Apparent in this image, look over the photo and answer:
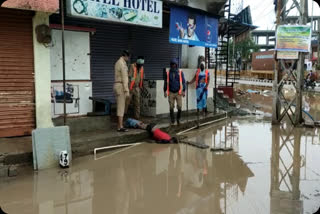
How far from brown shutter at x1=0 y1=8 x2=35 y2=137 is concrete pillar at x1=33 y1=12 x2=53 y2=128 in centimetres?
9

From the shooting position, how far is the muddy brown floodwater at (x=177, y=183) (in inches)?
178

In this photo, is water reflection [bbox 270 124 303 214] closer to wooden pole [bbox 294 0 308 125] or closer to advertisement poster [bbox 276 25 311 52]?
wooden pole [bbox 294 0 308 125]

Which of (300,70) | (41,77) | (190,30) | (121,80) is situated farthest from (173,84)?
(300,70)

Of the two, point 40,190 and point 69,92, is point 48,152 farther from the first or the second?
point 69,92

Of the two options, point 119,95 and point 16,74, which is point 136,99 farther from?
point 16,74

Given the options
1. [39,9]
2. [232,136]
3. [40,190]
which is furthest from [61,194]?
[232,136]

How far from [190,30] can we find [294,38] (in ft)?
10.4

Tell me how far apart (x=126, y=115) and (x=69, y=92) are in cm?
213

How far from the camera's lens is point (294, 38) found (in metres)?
10.1

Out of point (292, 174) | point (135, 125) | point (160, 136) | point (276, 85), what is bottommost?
point (292, 174)

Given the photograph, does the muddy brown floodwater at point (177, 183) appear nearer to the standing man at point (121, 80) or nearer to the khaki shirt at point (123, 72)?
the standing man at point (121, 80)

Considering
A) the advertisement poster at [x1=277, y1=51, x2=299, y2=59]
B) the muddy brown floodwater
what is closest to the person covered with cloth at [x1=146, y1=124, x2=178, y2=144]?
the muddy brown floodwater

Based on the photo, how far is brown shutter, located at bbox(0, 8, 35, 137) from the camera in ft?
21.2

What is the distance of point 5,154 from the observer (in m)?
5.74
